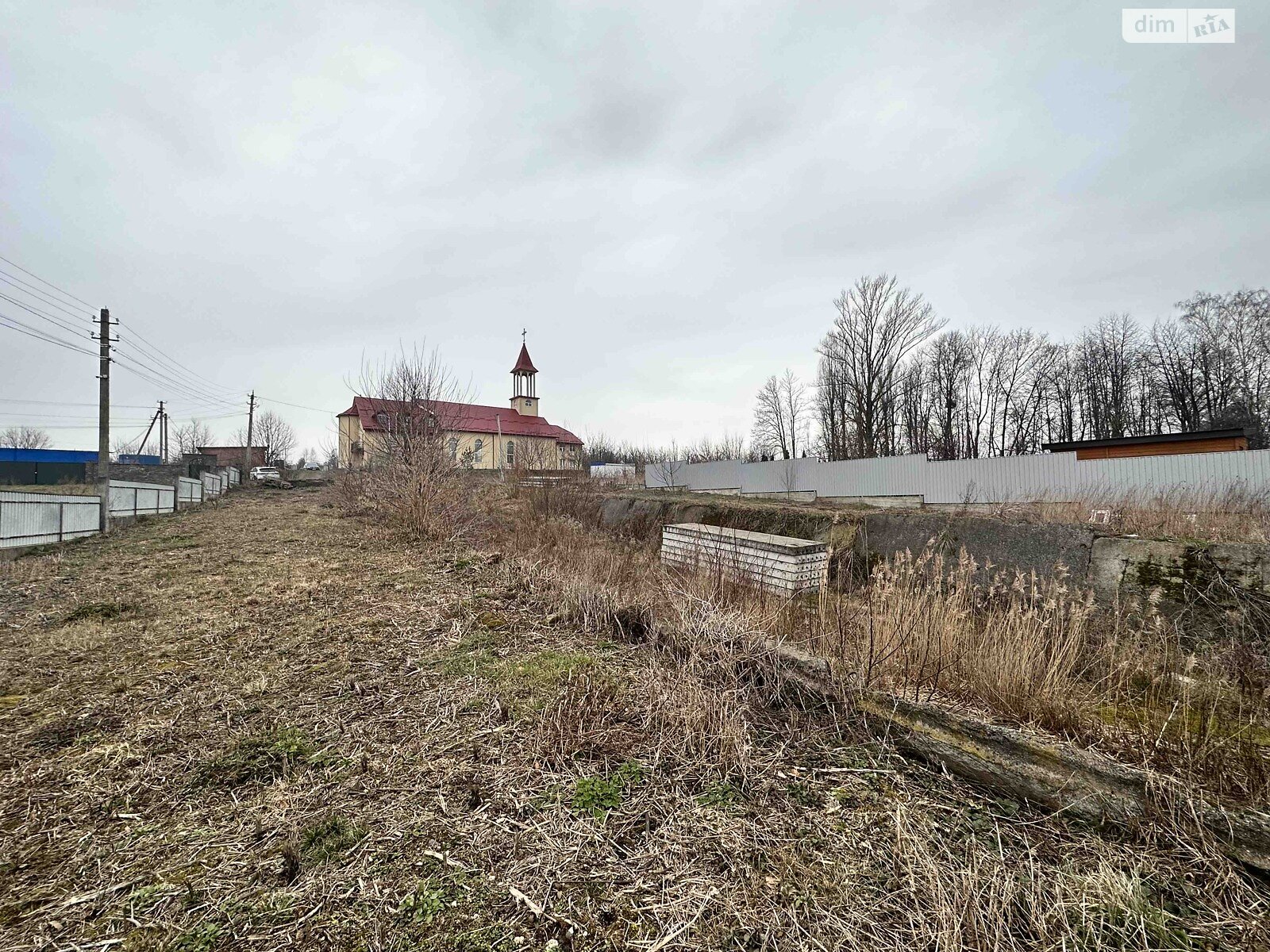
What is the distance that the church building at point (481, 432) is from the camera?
37.7ft

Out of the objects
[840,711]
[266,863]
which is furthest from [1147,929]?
[266,863]

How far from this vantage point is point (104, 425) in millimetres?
12789

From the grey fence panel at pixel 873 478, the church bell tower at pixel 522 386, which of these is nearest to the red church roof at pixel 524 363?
the church bell tower at pixel 522 386

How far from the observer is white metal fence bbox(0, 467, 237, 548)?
27.7 ft

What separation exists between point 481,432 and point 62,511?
36.7 m

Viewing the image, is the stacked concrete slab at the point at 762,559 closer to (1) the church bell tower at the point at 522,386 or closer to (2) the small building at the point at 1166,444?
(2) the small building at the point at 1166,444

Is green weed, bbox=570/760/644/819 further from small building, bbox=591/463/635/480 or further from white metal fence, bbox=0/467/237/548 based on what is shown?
small building, bbox=591/463/635/480

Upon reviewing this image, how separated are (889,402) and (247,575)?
110 ft

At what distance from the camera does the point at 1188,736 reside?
2.09 meters

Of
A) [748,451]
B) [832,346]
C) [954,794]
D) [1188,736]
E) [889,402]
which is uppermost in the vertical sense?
[832,346]

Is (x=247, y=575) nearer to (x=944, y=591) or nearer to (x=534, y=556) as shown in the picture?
(x=534, y=556)

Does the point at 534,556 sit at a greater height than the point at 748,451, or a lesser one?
lesser

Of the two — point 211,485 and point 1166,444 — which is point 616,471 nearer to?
point 211,485

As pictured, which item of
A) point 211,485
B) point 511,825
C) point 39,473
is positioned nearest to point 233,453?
point 39,473
